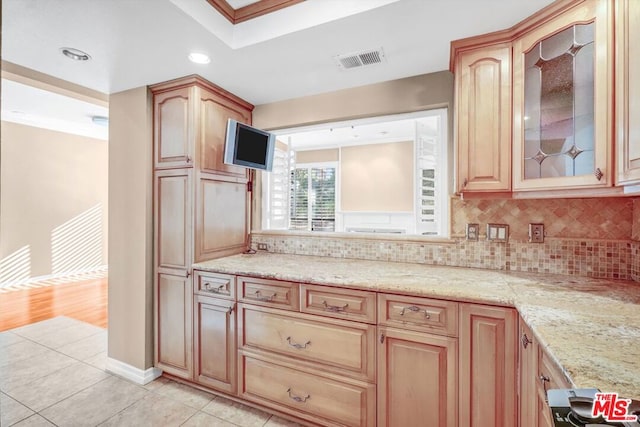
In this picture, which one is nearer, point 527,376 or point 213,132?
point 527,376

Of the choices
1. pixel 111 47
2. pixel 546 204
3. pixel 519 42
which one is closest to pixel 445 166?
pixel 546 204

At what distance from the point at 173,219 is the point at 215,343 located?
3.17ft

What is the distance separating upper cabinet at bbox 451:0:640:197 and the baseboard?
103 inches

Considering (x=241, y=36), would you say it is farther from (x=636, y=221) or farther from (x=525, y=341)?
(x=636, y=221)

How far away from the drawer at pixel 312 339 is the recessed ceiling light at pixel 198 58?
164 centimetres

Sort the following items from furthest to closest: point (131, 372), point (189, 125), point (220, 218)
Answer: point (220, 218), point (131, 372), point (189, 125)

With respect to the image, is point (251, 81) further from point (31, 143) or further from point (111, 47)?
point (31, 143)

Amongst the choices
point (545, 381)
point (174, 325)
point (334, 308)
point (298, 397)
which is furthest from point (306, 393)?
point (545, 381)

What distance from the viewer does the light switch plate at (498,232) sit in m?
2.04

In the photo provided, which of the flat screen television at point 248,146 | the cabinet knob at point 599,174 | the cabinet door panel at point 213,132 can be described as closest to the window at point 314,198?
the flat screen television at point 248,146

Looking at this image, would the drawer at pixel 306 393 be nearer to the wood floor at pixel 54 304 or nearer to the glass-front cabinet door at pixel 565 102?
the glass-front cabinet door at pixel 565 102

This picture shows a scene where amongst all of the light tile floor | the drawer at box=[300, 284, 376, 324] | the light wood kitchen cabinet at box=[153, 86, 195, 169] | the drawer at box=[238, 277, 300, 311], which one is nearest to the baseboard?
the light tile floor

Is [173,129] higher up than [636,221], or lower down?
higher up

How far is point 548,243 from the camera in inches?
76.5
